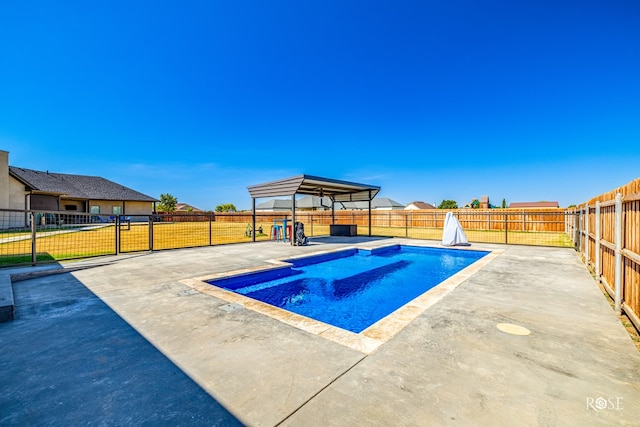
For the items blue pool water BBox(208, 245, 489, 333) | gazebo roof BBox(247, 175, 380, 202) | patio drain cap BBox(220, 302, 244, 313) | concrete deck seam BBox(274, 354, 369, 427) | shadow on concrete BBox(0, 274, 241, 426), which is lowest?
blue pool water BBox(208, 245, 489, 333)

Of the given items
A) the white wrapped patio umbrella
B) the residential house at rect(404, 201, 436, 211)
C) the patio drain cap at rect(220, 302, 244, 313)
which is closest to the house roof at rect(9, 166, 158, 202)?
the patio drain cap at rect(220, 302, 244, 313)

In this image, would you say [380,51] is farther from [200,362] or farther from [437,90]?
[200,362]

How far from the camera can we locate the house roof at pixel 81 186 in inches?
920

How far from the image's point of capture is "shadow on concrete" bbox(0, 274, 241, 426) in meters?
1.65

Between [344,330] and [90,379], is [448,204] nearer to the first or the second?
[344,330]

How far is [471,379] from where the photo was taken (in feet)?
6.56

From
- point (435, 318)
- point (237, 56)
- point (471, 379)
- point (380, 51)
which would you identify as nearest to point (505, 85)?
point (380, 51)

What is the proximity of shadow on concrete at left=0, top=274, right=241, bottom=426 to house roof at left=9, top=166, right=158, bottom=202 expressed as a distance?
2600cm

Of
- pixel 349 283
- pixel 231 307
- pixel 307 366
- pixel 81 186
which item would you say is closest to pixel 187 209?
pixel 81 186

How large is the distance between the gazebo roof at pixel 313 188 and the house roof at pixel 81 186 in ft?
68.3

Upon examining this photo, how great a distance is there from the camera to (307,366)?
2.20 metres

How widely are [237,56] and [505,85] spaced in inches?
575

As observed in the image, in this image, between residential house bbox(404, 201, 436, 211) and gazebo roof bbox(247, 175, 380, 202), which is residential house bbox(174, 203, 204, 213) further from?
gazebo roof bbox(247, 175, 380, 202)

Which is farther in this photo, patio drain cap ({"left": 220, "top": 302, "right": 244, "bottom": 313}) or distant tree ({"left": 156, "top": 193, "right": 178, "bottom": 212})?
distant tree ({"left": 156, "top": 193, "right": 178, "bottom": 212})
